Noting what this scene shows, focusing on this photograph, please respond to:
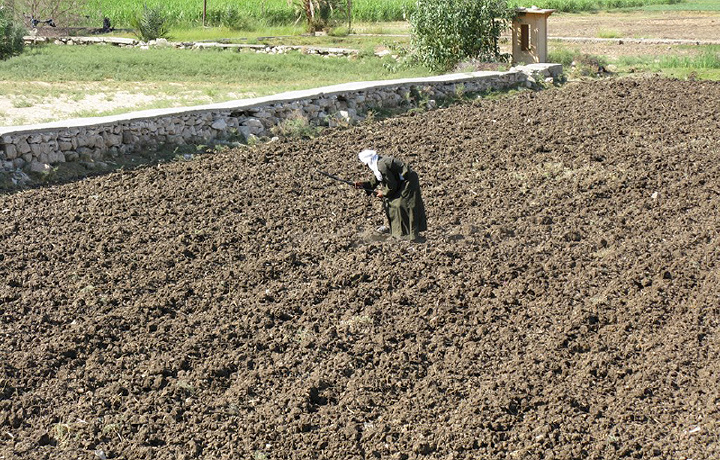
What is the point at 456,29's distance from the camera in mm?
19844

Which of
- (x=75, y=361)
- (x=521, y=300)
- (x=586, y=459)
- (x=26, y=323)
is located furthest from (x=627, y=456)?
(x=26, y=323)

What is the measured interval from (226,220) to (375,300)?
8.52 ft

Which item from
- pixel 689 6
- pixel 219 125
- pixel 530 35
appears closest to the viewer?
pixel 219 125

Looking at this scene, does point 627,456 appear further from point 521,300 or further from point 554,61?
point 554,61

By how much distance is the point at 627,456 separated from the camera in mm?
6184

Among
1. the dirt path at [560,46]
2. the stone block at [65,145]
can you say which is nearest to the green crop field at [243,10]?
the dirt path at [560,46]

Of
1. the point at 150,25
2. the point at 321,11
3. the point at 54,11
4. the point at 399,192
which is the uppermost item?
the point at 54,11

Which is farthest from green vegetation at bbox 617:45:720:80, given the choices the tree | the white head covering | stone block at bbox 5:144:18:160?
the tree

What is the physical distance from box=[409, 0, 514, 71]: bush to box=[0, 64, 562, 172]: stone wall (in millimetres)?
2652

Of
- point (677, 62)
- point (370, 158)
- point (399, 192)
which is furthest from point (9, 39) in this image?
point (399, 192)

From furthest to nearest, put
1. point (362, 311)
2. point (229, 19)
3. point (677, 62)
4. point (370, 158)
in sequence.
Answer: point (229, 19) → point (677, 62) → point (370, 158) → point (362, 311)

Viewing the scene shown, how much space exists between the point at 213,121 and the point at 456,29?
26.8 feet

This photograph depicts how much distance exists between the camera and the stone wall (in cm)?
1171

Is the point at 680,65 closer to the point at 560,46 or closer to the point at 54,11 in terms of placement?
the point at 560,46
